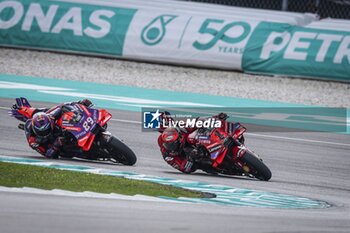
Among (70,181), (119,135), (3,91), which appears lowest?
(70,181)

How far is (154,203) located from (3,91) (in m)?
9.73

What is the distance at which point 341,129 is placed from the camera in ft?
53.1

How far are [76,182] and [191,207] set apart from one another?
4.84 feet

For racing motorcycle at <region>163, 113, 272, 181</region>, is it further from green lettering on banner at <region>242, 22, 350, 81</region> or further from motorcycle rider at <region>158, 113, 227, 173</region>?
green lettering on banner at <region>242, 22, 350, 81</region>

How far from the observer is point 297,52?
761 inches

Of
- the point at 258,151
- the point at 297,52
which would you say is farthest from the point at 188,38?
the point at 258,151

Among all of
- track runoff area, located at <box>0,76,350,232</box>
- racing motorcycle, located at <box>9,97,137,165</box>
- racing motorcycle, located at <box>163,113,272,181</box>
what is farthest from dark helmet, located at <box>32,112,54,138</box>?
racing motorcycle, located at <box>163,113,272,181</box>

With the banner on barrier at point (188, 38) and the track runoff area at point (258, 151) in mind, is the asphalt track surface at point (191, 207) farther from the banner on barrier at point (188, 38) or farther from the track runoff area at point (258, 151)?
the banner on barrier at point (188, 38)

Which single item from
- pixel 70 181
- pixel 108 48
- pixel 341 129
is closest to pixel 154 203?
pixel 70 181

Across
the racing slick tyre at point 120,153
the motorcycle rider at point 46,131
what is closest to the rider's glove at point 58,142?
the motorcycle rider at point 46,131

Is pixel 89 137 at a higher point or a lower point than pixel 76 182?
higher

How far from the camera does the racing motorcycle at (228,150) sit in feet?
35.6

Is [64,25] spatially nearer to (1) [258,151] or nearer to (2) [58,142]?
(1) [258,151]

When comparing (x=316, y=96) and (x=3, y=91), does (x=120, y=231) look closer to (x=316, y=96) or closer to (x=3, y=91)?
(x=3, y=91)
